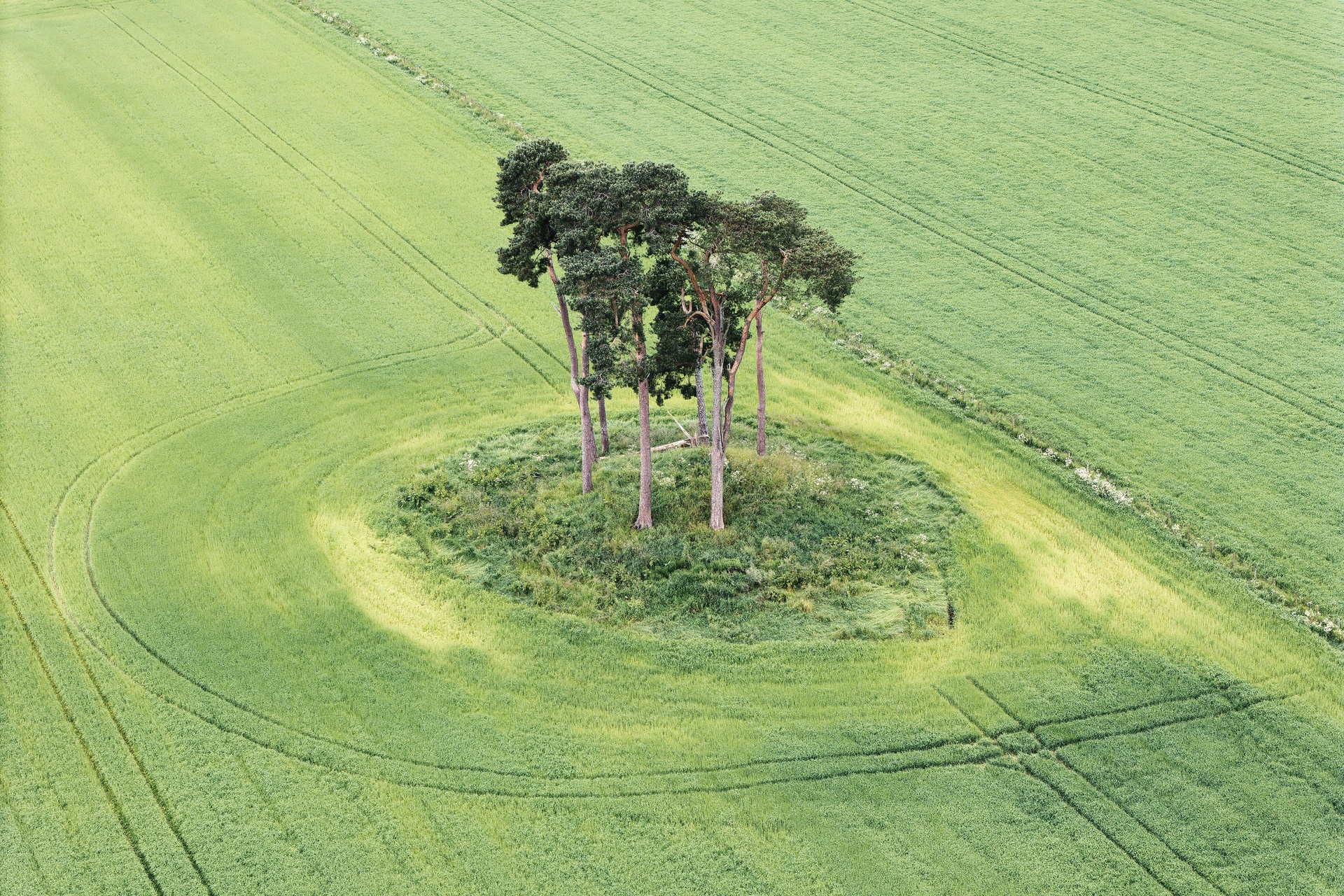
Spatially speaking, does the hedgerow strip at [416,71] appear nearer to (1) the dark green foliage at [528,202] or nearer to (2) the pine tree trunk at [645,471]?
(1) the dark green foliage at [528,202]

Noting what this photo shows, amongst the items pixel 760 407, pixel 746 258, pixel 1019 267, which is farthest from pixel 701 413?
pixel 1019 267

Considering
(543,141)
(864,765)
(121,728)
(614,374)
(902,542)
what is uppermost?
(543,141)

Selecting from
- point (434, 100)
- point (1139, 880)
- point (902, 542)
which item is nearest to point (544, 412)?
point (902, 542)

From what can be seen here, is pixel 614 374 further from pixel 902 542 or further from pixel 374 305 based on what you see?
pixel 374 305

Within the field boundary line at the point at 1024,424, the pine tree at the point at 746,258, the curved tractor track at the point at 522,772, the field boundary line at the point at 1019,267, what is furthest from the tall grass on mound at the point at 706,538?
the field boundary line at the point at 1019,267

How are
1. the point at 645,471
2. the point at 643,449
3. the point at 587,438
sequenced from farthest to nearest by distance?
the point at 587,438
the point at 645,471
the point at 643,449

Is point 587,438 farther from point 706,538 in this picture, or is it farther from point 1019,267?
point 1019,267

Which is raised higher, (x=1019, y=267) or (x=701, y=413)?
(x=1019, y=267)

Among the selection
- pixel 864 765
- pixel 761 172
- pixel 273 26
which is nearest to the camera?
pixel 864 765
